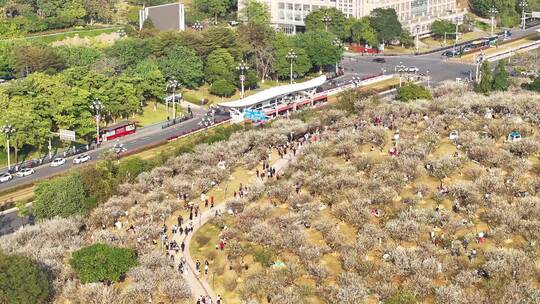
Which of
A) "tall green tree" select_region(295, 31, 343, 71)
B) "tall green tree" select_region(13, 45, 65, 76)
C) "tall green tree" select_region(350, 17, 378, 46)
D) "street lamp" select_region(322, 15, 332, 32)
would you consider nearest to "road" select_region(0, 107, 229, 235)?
"tall green tree" select_region(13, 45, 65, 76)

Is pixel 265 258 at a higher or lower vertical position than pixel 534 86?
lower

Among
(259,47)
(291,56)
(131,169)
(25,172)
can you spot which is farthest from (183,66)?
(131,169)

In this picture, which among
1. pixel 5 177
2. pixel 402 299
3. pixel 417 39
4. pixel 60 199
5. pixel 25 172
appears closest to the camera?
pixel 402 299

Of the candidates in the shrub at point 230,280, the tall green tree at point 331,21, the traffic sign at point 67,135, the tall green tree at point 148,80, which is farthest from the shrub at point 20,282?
the tall green tree at point 331,21

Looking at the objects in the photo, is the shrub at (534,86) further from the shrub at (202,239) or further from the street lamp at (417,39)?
the shrub at (202,239)

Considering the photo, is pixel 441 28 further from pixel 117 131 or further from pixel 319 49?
pixel 117 131

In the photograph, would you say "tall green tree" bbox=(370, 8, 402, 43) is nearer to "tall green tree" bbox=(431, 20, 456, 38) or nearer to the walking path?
"tall green tree" bbox=(431, 20, 456, 38)

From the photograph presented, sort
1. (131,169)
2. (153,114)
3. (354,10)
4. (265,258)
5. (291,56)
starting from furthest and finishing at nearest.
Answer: (354,10) < (291,56) < (153,114) < (131,169) < (265,258)

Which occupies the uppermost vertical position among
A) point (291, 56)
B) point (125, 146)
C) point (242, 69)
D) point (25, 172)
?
point (291, 56)
